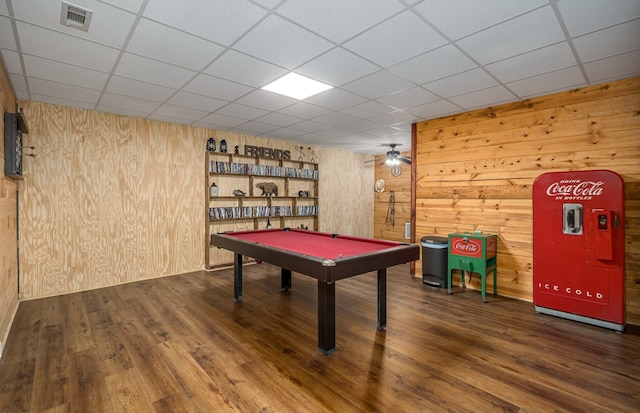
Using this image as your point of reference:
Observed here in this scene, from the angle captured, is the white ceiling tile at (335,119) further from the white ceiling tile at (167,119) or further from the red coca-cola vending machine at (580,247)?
the red coca-cola vending machine at (580,247)

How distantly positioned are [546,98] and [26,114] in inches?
269

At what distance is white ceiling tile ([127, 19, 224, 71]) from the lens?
237 cm

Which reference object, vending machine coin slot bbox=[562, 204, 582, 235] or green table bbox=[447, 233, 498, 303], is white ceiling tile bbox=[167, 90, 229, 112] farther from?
vending machine coin slot bbox=[562, 204, 582, 235]

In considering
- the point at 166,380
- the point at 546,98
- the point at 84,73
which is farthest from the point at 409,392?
the point at 84,73

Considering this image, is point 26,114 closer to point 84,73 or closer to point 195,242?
point 84,73

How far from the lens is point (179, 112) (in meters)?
4.56

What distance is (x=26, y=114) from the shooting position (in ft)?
13.0

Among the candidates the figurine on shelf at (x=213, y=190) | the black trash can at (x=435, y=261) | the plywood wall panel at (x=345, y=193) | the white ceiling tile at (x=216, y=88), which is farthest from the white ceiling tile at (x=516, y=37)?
the plywood wall panel at (x=345, y=193)

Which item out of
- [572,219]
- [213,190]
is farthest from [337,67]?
[213,190]

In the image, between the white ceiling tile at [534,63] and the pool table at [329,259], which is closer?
the pool table at [329,259]

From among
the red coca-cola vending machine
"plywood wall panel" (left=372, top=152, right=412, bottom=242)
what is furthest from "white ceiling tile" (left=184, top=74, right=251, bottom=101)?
"plywood wall panel" (left=372, top=152, right=412, bottom=242)

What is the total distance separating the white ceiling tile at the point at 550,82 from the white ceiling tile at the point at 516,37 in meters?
0.80

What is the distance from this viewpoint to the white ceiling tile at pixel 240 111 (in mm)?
4305

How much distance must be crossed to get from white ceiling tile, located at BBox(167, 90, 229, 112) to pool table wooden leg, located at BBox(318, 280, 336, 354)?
2907mm
